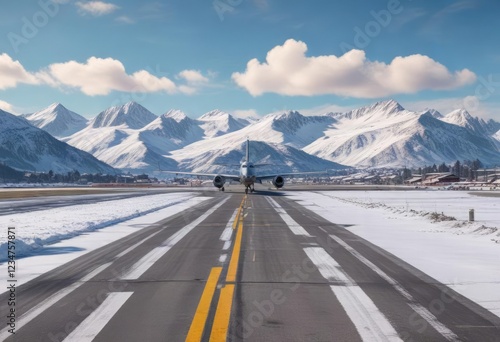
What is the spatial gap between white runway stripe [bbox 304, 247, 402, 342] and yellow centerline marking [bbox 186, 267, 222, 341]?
95.9 inches

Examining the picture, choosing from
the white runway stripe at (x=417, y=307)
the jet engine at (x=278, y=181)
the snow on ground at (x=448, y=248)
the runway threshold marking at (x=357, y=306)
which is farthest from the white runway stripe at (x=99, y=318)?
the jet engine at (x=278, y=181)

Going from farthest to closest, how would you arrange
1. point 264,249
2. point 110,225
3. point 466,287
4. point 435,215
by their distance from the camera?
point 435,215 → point 110,225 → point 264,249 → point 466,287

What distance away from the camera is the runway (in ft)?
21.7

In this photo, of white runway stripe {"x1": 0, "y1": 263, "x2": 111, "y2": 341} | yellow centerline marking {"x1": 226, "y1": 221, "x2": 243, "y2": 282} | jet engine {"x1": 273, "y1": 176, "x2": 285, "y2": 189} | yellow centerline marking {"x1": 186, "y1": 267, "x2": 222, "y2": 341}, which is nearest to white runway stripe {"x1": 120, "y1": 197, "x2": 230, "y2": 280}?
white runway stripe {"x1": 0, "y1": 263, "x2": 111, "y2": 341}

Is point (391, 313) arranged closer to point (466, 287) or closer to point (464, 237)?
point (466, 287)

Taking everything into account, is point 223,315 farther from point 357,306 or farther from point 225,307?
point 357,306

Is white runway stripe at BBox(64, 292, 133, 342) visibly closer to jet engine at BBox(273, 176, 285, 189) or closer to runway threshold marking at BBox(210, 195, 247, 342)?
runway threshold marking at BBox(210, 195, 247, 342)

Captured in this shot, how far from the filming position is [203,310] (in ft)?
25.0

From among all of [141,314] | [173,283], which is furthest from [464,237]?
[141,314]

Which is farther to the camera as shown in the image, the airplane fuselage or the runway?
the airplane fuselage

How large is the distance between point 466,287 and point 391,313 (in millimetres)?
2906

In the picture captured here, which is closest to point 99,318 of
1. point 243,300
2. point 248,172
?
point 243,300

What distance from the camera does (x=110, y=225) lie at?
23.1 meters

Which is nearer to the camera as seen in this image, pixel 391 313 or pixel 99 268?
pixel 391 313
